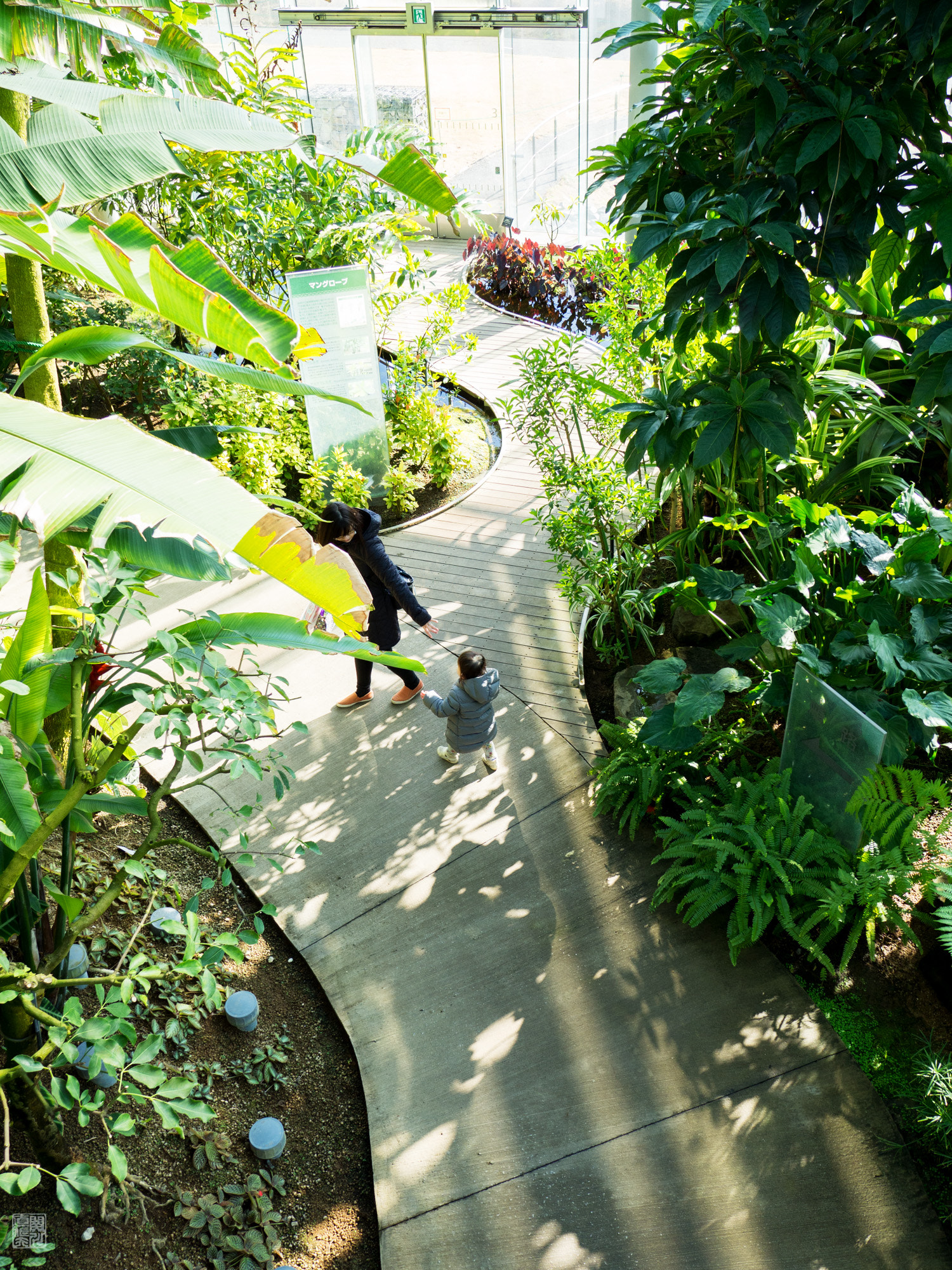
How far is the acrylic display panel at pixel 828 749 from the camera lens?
3709mm

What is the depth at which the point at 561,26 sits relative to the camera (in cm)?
1385

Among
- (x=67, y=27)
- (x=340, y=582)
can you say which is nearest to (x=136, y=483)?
(x=340, y=582)

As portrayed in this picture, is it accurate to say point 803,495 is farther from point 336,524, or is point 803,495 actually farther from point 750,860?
point 336,524

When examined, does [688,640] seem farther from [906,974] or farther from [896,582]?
[906,974]

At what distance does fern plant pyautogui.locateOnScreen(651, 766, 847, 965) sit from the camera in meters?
3.95

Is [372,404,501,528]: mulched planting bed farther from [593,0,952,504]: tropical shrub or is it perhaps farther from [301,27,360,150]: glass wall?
[301,27,360,150]: glass wall

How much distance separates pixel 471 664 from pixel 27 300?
252 centimetres

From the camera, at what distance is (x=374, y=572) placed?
5.04m

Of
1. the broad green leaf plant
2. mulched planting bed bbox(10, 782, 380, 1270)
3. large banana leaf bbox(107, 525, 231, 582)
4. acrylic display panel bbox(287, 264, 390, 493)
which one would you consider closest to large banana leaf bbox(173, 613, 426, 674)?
the broad green leaf plant

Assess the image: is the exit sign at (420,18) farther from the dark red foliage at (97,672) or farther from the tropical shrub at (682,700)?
the tropical shrub at (682,700)

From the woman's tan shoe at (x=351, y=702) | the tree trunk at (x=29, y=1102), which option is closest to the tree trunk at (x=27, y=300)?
the tree trunk at (x=29, y=1102)

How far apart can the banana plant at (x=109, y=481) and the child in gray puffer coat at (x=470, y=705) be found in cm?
293

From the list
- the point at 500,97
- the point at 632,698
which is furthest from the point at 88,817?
the point at 500,97

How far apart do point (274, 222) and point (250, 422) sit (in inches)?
65.1
